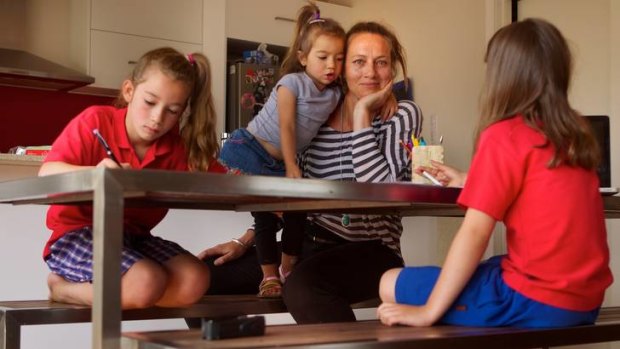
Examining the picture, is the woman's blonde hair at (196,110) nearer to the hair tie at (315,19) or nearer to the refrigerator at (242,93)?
the hair tie at (315,19)

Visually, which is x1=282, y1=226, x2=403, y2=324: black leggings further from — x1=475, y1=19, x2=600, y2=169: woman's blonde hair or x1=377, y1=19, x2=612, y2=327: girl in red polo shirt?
x1=475, y1=19, x2=600, y2=169: woman's blonde hair

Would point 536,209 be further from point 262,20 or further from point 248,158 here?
point 262,20

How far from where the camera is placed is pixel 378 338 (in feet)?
4.42

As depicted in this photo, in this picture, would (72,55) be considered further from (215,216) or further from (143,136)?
(143,136)

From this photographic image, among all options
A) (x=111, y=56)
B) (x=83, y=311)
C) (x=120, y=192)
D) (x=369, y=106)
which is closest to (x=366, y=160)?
(x=369, y=106)

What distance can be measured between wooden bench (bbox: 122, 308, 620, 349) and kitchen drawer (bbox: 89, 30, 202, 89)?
10.6 feet

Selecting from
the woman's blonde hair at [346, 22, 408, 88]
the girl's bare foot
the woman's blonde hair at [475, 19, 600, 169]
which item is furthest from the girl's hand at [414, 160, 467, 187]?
the girl's bare foot

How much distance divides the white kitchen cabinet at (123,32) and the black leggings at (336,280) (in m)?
2.74

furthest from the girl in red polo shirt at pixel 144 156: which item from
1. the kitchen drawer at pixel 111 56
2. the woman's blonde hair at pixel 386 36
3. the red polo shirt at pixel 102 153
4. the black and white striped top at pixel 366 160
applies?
the kitchen drawer at pixel 111 56

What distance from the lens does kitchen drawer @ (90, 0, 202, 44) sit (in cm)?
450

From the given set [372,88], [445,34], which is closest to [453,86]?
[445,34]

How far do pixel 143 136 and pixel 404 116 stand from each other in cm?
71

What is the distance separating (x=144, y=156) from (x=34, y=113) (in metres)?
2.90

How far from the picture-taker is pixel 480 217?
4.71ft
